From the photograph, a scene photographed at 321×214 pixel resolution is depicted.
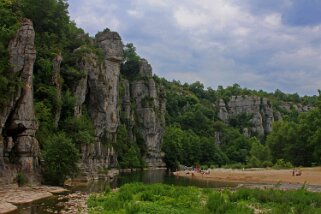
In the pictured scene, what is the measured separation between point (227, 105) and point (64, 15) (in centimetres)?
13892

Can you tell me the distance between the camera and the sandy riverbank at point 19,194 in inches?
1216

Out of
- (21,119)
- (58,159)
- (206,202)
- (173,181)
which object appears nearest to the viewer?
(206,202)

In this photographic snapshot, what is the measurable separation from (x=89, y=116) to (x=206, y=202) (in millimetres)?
58099

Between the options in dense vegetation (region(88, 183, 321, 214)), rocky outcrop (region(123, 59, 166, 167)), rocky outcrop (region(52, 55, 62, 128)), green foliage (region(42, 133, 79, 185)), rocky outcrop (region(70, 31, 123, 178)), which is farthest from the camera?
rocky outcrop (region(123, 59, 166, 167))

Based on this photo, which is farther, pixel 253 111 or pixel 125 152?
pixel 253 111

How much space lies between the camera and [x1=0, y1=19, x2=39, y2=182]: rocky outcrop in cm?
4569

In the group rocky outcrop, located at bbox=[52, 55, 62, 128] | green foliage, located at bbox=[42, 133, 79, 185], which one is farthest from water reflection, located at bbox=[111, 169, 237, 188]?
rocky outcrop, located at bbox=[52, 55, 62, 128]

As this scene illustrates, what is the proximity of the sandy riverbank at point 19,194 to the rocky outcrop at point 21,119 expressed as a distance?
3.03 m

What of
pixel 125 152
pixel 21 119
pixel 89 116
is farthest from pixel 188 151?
pixel 21 119

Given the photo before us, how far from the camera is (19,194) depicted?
3797cm

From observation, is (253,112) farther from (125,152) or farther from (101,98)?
(101,98)

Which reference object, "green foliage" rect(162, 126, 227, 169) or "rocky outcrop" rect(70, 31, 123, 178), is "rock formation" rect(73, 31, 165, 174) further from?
"green foliage" rect(162, 126, 227, 169)

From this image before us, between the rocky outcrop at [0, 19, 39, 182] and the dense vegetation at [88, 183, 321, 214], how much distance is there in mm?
15598

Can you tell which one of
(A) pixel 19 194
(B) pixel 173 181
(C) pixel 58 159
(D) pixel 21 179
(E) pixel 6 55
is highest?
(E) pixel 6 55
